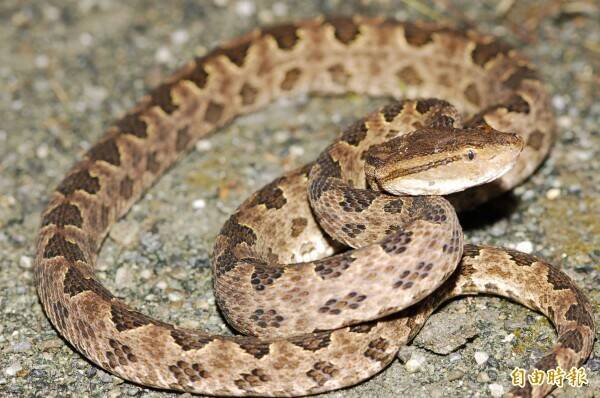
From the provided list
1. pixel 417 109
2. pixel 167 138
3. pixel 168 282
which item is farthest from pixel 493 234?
pixel 167 138

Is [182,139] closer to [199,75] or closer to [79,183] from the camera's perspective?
[199,75]

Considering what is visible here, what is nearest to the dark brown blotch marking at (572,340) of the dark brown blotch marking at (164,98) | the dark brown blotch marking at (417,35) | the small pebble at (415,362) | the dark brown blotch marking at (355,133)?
the small pebble at (415,362)

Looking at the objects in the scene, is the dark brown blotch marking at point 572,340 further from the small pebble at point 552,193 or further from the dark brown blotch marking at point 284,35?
the dark brown blotch marking at point 284,35

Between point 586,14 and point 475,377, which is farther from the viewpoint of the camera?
point 586,14

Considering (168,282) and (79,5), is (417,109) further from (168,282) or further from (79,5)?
(79,5)

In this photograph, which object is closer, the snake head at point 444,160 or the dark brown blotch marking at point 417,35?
the snake head at point 444,160
